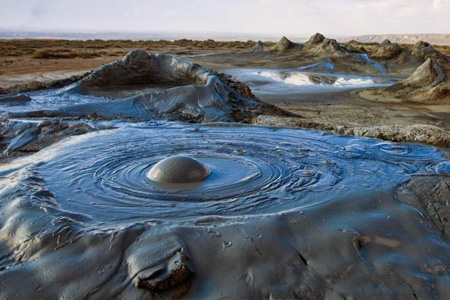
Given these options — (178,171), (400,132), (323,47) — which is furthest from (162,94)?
(323,47)

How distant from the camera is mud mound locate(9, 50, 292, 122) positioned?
6070 millimetres

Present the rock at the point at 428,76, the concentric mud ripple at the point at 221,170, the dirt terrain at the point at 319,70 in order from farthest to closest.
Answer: the rock at the point at 428,76 < the dirt terrain at the point at 319,70 < the concentric mud ripple at the point at 221,170

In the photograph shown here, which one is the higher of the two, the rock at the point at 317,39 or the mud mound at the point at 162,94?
the rock at the point at 317,39

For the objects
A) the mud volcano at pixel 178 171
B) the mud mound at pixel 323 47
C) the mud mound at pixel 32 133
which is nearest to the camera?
the mud volcano at pixel 178 171

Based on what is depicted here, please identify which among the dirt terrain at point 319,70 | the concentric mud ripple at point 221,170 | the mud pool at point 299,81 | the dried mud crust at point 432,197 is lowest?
the mud pool at point 299,81

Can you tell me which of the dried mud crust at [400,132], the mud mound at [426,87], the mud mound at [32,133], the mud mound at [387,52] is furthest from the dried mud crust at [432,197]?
the mud mound at [387,52]

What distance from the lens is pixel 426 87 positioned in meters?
11.1

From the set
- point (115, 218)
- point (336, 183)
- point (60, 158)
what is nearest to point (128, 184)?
point (115, 218)

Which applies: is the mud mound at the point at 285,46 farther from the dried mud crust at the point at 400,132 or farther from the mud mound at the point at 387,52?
the dried mud crust at the point at 400,132

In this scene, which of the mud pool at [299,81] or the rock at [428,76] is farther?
the mud pool at [299,81]

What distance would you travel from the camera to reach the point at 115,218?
8.86ft

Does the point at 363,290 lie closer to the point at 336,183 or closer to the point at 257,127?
the point at 336,183

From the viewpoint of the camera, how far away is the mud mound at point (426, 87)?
33.9 ft

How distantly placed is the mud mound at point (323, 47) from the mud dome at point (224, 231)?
17.6 meters
